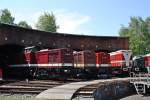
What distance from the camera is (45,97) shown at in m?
21.4

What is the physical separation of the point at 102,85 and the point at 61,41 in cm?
2383

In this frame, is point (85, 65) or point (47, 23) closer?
point (85, 65)

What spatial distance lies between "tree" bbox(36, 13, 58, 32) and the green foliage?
23.4 m

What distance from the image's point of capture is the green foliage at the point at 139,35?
82.5 meters

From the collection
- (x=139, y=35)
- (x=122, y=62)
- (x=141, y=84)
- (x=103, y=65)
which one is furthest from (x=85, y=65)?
(x=139, y=35)

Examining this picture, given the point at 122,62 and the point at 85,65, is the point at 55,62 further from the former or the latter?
the point at 122,62

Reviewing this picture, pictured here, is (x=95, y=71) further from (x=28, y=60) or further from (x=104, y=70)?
(x=28, y=60)

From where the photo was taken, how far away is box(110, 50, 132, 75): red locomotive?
Answer: 44.0m

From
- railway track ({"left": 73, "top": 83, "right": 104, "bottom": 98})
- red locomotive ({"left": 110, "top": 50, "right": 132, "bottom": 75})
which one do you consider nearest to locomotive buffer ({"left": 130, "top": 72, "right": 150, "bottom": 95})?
railway track ({"left": 73, "top": 83, "right": 104, "bottom": 98})

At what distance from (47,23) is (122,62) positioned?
68.7 metres

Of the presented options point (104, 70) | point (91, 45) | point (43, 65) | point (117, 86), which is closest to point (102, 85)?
point (117, 86)

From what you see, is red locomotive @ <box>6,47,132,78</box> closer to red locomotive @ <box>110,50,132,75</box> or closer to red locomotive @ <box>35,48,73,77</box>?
red locomotive @ <box>35,48,73,77</box>

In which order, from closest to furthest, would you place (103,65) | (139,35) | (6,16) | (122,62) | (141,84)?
1. (141,84)
2. (103,65)
3. (122,62)
4. (139,35)
5. (6,16)

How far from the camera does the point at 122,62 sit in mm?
Result: 44094
